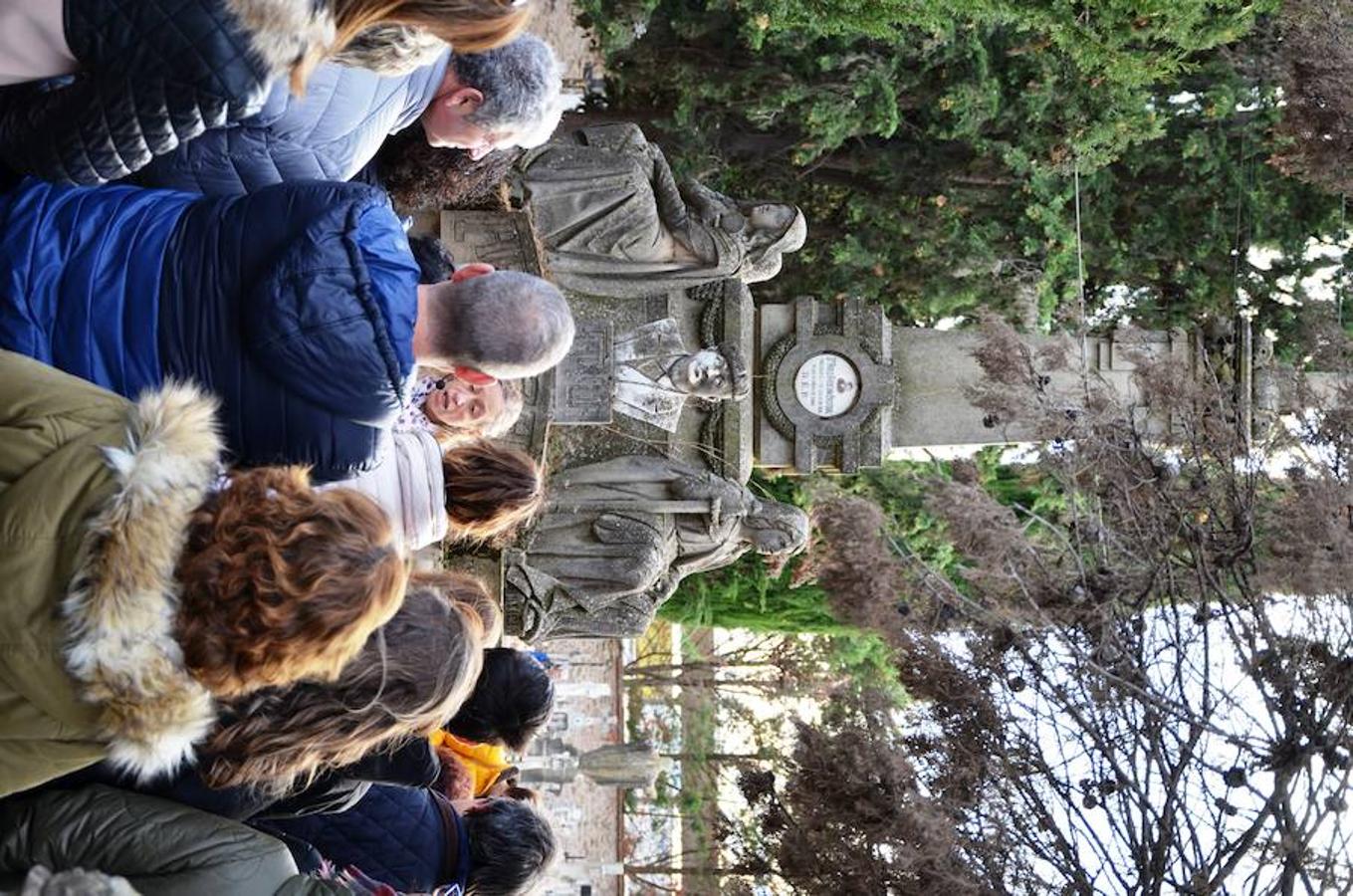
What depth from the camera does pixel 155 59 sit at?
88.5 inches

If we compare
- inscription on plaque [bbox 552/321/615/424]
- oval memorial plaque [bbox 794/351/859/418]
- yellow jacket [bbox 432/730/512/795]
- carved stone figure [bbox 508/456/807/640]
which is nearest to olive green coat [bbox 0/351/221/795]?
yellow jacket [bbox 432/730/512/795]

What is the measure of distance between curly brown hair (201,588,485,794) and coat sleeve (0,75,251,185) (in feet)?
3.10

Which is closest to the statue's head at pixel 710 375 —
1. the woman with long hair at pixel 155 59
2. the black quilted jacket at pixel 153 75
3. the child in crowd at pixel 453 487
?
the child in crowd at pixel 453 487

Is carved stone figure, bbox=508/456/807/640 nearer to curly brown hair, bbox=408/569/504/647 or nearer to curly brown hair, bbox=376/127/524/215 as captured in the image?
curly brown hair, bbox=376/127/524/215

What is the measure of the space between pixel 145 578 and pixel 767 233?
6363 millimetres

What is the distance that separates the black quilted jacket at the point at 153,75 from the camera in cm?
220

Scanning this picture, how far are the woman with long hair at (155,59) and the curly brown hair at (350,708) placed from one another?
964 millimetres

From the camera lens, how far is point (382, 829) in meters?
3.43

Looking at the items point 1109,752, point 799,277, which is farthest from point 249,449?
point 799,277

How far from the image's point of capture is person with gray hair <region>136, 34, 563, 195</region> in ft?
10.3

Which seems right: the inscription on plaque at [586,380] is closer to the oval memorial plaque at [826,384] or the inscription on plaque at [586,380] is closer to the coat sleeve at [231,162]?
the oval memorial plaque at [826,384]

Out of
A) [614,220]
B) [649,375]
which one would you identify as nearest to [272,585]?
[649,375]

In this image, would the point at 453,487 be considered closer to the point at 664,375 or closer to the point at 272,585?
A: the point at 272,585

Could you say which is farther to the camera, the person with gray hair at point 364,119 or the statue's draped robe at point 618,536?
the statue's draped robe at point 618,536
